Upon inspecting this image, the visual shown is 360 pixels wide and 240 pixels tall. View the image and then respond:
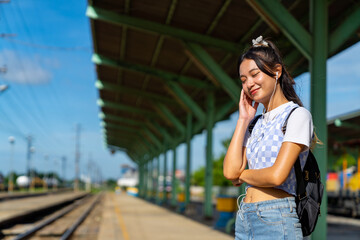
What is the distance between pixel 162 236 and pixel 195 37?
6.49 metres

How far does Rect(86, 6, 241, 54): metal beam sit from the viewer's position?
50.3 ft

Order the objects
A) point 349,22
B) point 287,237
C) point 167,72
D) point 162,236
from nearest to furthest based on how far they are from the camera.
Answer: point 287,237 → point 349,22 → point 162,236 → point 167,72

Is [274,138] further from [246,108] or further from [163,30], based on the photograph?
[163,30]

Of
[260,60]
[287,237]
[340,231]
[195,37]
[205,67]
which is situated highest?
[195,37]

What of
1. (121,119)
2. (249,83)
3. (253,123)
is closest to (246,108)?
(253,123)

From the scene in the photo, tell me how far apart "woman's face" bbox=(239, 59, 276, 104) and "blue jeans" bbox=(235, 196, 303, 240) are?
1.69 ft

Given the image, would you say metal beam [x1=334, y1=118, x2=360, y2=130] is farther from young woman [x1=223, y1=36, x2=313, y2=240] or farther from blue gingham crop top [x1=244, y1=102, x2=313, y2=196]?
blue gingham crop top [x1=244, y1=102, x2=313, y2=196]

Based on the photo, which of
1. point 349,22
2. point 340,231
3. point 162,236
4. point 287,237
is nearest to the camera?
point 287,237

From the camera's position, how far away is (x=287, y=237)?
2.04 meters

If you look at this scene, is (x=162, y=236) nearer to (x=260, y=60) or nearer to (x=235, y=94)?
(x=235, y=94)

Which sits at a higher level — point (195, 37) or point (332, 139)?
point (195, 37)

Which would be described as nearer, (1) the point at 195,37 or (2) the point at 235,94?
(2) the point at 235,94

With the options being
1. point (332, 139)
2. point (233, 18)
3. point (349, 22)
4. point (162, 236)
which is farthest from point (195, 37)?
point (332, 139)

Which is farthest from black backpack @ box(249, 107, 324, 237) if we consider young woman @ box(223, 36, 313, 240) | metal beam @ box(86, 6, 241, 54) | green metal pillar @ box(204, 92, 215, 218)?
green metal pillar @ box(204, 92, 215, 218)
